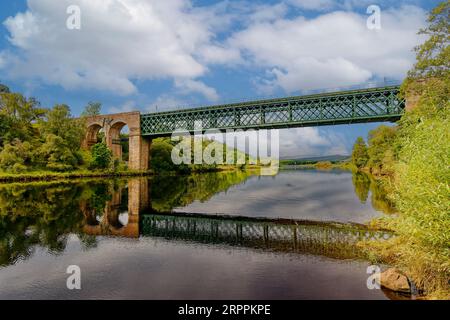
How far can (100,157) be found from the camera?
67.6 meters

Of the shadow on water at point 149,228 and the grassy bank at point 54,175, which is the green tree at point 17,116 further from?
the shadow on water at point 149,228

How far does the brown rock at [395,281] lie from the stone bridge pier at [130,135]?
2677 inches

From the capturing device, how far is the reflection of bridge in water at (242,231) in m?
17.4

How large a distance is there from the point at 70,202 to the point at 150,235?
49.4ft

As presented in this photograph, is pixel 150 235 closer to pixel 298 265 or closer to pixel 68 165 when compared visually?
pixel 298 265

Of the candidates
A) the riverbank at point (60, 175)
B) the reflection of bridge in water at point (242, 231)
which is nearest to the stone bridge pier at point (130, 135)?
the riverbank at point (60, 175)

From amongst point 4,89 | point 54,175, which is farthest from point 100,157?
point 4,89

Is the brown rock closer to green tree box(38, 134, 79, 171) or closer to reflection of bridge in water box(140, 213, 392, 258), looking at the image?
reflection of bridge in water box(140, 213, 392, 258)

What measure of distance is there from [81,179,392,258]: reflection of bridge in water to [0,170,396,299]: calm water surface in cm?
6

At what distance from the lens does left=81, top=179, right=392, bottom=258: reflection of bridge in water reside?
17.4m

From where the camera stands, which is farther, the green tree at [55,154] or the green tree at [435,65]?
the green tree at [55,154]

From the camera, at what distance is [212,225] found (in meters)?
23.1
